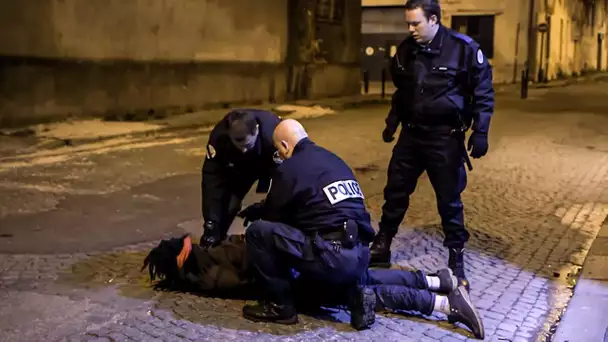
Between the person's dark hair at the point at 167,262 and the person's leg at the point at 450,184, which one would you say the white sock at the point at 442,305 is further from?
the person's dark hair at the point at 167,262

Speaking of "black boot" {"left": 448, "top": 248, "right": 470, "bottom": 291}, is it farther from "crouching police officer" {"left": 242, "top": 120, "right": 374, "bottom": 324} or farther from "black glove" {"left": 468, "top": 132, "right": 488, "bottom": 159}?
"crouching police officer" {"left": 242, "top": 120, "right": 374, "bottom": 324}

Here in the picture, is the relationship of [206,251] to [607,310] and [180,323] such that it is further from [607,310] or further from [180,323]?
A: [607,310]

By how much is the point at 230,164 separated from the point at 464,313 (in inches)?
70.0

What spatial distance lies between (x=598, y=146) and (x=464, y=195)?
562cm

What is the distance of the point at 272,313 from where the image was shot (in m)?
4.45

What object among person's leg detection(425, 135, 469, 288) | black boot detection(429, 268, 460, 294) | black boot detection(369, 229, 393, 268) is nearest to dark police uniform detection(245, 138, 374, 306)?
black boot detection(429, 268, 460, 294)

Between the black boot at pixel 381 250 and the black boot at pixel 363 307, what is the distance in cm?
130

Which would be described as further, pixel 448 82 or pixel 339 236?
pixel 448 82

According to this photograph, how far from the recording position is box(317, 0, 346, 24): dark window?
2236 cm

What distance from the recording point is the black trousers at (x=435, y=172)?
205 inches

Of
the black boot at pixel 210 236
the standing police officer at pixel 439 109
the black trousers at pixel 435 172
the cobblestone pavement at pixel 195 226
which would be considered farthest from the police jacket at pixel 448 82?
the black boot at pixel 210 236

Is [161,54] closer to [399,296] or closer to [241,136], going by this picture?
[241,136]

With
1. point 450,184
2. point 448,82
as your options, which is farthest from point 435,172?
point 448,82

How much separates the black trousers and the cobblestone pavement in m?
0.48
